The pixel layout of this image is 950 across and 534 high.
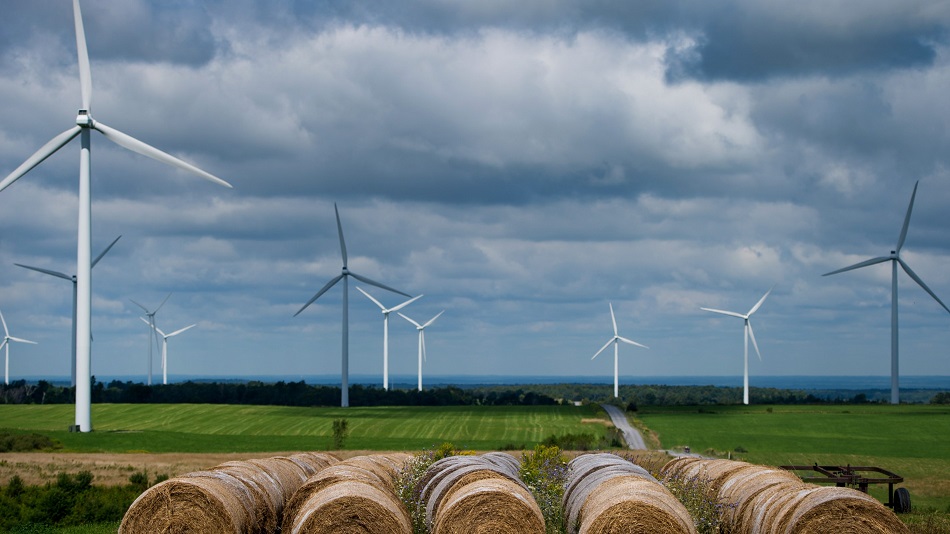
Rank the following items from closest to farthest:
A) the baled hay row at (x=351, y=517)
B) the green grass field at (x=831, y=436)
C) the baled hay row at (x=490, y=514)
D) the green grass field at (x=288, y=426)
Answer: the baled hay row at (x=490, y=514) → the baled hay row at (x=351, y=517) → the green grass field at (x=831, y=436) → the green grass field at (x=288, y=426)

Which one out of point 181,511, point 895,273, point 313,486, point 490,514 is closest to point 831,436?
point 895,273

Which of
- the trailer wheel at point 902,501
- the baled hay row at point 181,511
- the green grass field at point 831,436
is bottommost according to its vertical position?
the green grass field at point 831,436

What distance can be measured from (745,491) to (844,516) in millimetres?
3821

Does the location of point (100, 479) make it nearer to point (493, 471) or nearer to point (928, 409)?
point (493, 471)

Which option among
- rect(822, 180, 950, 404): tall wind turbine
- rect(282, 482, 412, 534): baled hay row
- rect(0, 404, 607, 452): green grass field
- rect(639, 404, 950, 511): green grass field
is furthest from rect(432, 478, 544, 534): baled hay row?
rect(822, 180, 950, 404): tall wind turbine

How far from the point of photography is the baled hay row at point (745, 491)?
2020 centimetres

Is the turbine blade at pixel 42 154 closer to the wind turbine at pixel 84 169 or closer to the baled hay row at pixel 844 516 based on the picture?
the wind turbine at pixel 84 169

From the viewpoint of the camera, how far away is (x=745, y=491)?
20938mm

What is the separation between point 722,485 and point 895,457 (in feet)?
150

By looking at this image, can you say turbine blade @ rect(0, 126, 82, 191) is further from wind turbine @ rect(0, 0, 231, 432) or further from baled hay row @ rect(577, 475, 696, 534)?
baled hay row @ rect(577, 475, 696, 534)

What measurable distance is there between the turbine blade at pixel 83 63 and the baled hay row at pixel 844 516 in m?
54.2

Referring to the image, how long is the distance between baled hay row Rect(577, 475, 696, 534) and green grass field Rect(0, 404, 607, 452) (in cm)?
4439

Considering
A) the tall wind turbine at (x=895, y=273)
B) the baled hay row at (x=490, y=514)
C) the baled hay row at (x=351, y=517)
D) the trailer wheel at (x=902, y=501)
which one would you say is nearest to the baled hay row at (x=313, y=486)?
the baled hay row at (x=351, y=517)

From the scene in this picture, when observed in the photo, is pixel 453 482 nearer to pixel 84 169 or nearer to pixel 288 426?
pixel 84 169
